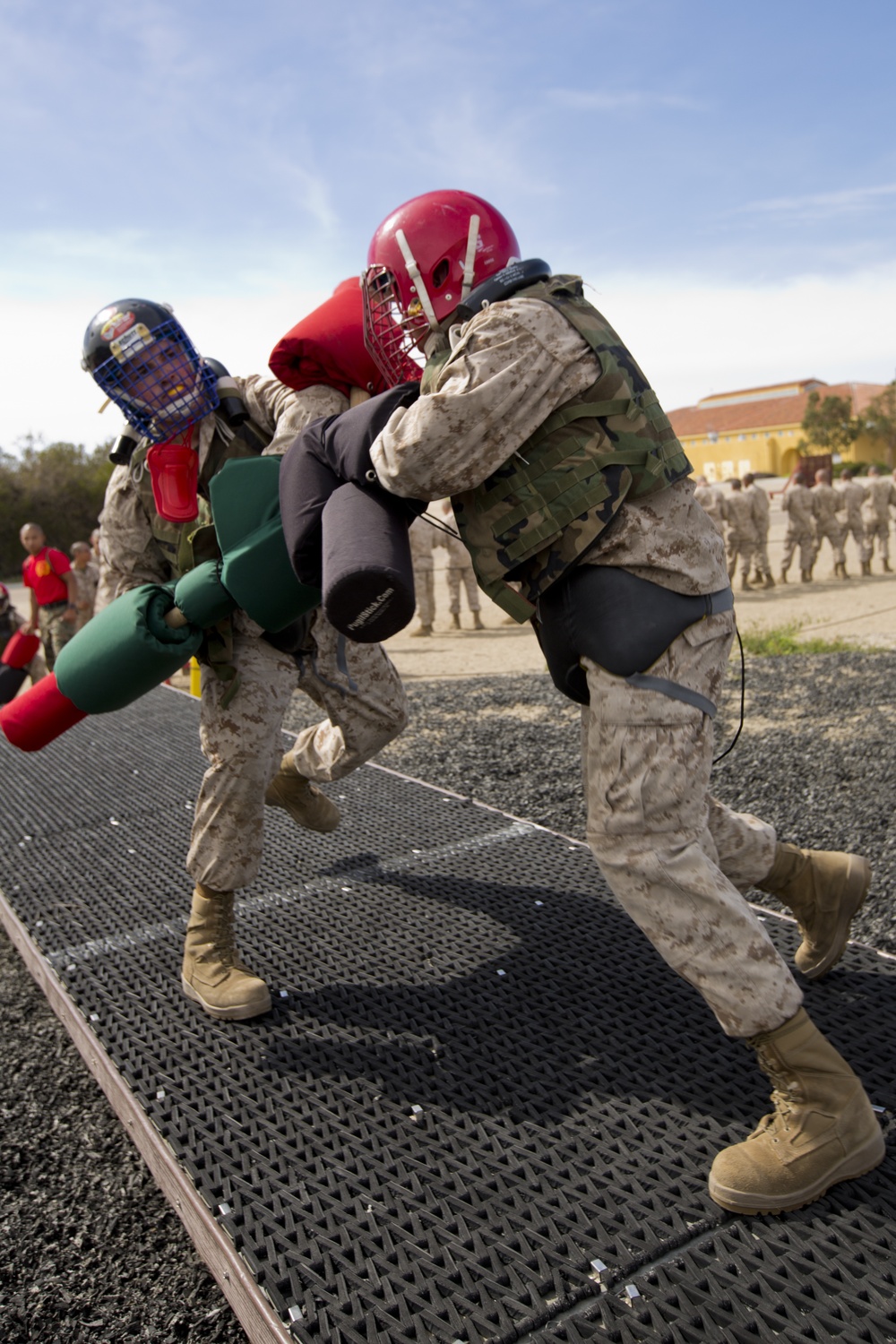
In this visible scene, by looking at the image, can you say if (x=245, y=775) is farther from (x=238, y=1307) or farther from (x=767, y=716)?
(x=767, y=716)

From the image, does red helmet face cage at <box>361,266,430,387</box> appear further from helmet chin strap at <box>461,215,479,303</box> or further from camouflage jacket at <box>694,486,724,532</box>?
camouflage jacket at <box>694,486,724,532</box>

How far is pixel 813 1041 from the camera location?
1917 millimetres

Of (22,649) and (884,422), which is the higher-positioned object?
(884,422)

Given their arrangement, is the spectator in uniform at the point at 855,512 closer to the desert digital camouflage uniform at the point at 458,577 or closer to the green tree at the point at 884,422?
the desert digital camouflage uniform at the point at 458,577

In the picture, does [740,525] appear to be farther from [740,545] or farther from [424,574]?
[424,574]

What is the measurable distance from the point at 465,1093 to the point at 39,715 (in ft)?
5.05

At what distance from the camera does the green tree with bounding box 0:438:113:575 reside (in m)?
41.4

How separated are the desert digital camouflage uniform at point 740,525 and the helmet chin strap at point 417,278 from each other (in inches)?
546

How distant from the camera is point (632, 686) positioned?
196 centimetres

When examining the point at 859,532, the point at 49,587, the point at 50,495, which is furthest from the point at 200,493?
the point at 50,495

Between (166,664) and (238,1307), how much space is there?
4.86 feet

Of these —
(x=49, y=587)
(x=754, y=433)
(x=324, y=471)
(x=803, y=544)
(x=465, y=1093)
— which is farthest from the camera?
(x=754, y=433)

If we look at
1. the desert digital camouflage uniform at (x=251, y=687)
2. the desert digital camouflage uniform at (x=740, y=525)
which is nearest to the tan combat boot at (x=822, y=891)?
the desert digital camouflage uniform at (x=251, y=687)

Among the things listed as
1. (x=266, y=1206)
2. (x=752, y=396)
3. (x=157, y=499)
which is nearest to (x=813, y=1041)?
(x=266, y=1206)
